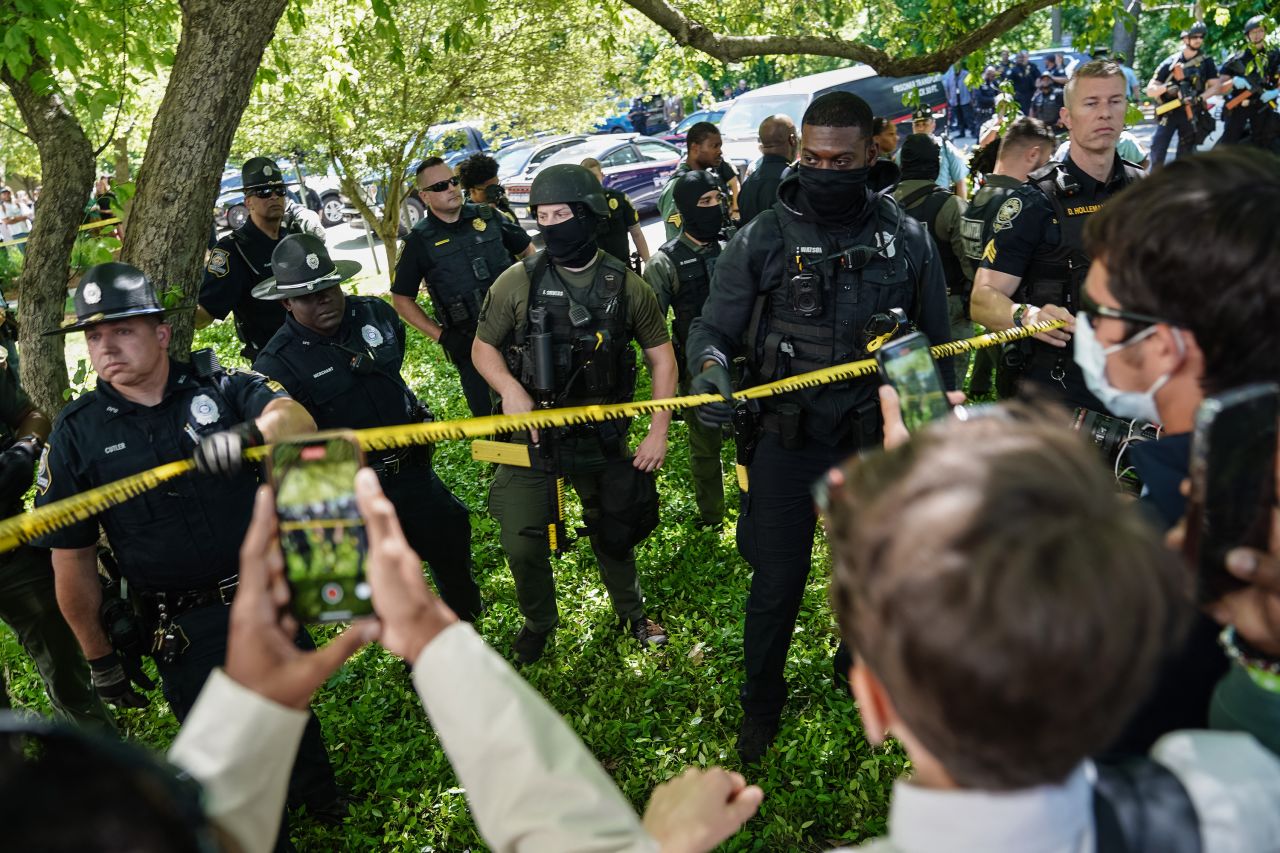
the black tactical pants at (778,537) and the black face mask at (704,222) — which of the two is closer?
the black tactical pants at (778,537)

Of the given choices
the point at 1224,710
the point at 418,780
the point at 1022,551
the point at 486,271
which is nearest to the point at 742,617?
the point at 418,780

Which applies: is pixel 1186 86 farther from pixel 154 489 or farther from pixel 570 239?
pixel 154 489

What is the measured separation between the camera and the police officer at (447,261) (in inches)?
245

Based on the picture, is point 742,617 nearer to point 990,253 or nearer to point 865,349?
point 865,349

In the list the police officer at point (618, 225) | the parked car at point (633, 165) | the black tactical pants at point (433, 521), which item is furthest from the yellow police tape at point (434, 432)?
the parked car at point (633, 165)

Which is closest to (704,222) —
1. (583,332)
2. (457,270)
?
(457,270)

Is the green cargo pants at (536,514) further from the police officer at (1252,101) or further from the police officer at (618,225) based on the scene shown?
the police officer at (1252,101)

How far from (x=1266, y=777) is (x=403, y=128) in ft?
38.2

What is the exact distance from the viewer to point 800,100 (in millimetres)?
17250

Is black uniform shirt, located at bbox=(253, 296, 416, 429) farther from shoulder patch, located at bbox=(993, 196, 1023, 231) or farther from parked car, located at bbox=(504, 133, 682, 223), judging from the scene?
parked car, located at bbox=(504, 133, 682, 223)

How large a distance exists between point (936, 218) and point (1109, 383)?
471 cm

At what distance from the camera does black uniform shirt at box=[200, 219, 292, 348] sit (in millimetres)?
5648

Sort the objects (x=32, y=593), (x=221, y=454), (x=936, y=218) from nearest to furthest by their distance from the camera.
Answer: (x=221, y=454) < (x=32, y=593) < (x=936, y=218)

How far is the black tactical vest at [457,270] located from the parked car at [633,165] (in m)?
11.0
